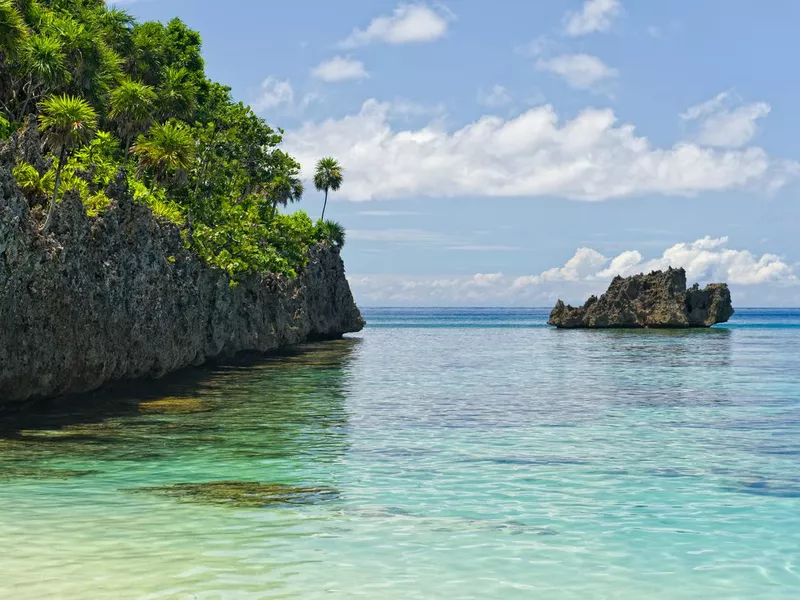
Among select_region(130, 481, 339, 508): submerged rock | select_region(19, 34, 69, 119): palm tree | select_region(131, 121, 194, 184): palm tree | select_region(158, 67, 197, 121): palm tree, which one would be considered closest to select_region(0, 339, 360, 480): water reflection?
select_region(130, 481, 339, 508): submerged rock

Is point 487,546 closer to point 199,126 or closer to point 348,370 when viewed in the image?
point 348,370

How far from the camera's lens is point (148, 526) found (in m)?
11.4

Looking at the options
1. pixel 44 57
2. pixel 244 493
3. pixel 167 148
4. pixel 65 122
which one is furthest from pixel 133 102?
pixel 244 493

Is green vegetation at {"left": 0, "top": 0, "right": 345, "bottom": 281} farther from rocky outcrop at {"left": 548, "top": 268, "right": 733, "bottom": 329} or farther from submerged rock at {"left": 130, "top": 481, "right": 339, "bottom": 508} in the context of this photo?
rocky outcrop at {"left": 548, "top": 268, "right": 733, "bottom": 329}

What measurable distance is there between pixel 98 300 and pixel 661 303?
104503 mm

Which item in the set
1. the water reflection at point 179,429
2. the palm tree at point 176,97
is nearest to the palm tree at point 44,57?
the water reflection at point 179,429

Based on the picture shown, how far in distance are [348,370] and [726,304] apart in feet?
307

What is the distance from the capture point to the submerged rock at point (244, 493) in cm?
1306

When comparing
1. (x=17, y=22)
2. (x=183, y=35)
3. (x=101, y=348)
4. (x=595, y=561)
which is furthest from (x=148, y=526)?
(x=183, y=35)

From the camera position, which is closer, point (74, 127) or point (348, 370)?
point (74, 127)

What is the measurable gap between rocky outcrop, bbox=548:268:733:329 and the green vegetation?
70334 millimetres

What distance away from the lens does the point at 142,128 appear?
4150 cm

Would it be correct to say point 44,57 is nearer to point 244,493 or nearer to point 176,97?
point 176,97

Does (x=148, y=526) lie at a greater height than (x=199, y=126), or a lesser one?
lesser
